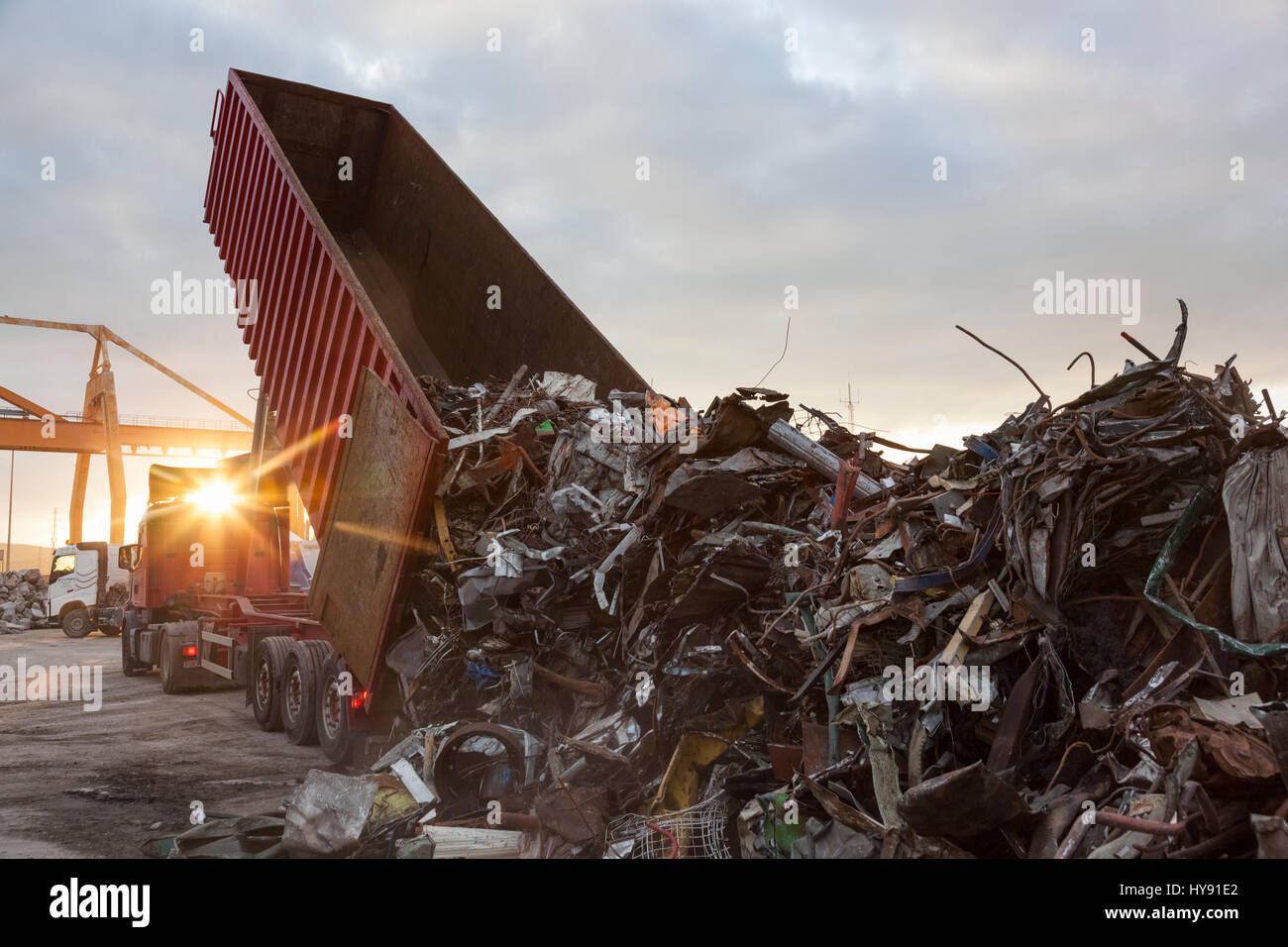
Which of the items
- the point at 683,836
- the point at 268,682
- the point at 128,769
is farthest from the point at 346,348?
the point at 683,836

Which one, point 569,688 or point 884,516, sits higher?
point 884,516

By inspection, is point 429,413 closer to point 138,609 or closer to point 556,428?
point 556,428

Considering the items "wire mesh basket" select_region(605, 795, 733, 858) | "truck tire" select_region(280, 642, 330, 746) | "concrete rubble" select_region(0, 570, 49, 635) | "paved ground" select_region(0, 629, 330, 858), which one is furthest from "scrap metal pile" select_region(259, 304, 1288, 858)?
"concrete rubble" select_region(0, 570, 49, 635)

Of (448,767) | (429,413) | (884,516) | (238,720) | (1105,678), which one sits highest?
(429,413)

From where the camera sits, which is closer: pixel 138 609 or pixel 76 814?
pixel 76 814

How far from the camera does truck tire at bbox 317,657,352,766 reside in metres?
6.33

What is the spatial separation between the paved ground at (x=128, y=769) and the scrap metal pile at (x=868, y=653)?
1.36m

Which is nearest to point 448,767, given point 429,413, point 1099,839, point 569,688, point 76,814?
point 569,688

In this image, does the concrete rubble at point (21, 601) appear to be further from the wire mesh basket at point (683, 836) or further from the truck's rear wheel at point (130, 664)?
the wire mesh basket at point (683, 836)

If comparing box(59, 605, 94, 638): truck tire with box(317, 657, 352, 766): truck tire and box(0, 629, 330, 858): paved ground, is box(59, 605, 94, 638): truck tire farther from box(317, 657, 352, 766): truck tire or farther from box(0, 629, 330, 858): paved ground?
box(317, 657, 352, 766): truck tire

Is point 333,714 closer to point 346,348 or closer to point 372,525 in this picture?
point 372,525

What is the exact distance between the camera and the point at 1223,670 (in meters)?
3.34

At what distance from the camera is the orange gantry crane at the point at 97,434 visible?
96.3 feet
